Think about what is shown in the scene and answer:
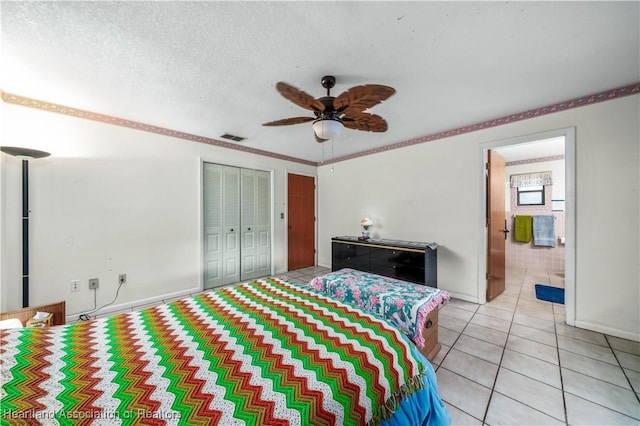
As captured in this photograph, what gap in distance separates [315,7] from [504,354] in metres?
2.88

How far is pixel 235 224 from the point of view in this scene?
12.7 feet

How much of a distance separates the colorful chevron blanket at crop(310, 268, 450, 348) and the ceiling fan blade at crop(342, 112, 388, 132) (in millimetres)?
1485

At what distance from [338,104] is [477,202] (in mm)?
Answer: 2373

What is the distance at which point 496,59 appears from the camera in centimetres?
174

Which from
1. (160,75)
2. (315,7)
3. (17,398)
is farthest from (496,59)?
(17,398)

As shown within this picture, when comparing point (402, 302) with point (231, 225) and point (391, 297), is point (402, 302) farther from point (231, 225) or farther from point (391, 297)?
point (231, 225)

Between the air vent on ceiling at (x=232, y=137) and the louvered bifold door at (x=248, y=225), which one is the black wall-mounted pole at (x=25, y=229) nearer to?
the air vent on ceiling at (x=232, y=137)

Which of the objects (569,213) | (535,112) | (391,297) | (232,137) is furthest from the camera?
(232,137)

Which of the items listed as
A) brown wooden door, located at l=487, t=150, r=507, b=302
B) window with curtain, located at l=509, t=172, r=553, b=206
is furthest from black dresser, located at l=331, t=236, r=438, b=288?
window with curtain, located at l=509, t=172, r=553, b=206

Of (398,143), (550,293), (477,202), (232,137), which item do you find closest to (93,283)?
(232,137)

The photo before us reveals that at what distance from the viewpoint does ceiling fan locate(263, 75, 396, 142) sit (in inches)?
61.6

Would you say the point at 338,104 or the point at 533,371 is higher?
the point at 338,104

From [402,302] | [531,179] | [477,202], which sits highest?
[531,179]

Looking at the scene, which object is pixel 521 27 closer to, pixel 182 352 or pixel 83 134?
pixel 182 352
